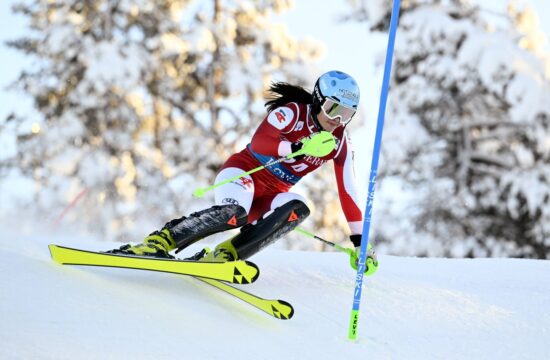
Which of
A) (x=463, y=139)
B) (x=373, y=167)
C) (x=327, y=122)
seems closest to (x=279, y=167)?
(x=327, y=122)

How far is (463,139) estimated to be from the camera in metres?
15.0

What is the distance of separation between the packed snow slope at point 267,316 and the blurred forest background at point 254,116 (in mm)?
9017

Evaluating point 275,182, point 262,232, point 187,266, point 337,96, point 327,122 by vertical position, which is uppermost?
point 337,96

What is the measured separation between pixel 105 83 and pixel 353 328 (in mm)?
12497

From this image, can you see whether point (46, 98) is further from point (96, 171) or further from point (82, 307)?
point (82, 307)

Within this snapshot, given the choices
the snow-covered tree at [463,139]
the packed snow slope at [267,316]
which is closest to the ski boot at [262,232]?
the packed snow slope at [267,316]

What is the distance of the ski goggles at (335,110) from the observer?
4.54 m

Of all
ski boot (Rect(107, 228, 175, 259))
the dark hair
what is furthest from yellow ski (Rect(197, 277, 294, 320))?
the dark hair

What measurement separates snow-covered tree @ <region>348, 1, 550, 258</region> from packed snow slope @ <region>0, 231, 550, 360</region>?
8862 mm

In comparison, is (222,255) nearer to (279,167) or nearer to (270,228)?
(270,228)

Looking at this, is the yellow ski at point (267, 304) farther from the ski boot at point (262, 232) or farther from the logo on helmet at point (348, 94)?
the logo on helmet at point (348, 94)

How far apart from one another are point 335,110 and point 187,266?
1.27 m

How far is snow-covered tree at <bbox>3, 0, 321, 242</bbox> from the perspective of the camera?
1541 cm

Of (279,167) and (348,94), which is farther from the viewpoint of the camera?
(279,167)
